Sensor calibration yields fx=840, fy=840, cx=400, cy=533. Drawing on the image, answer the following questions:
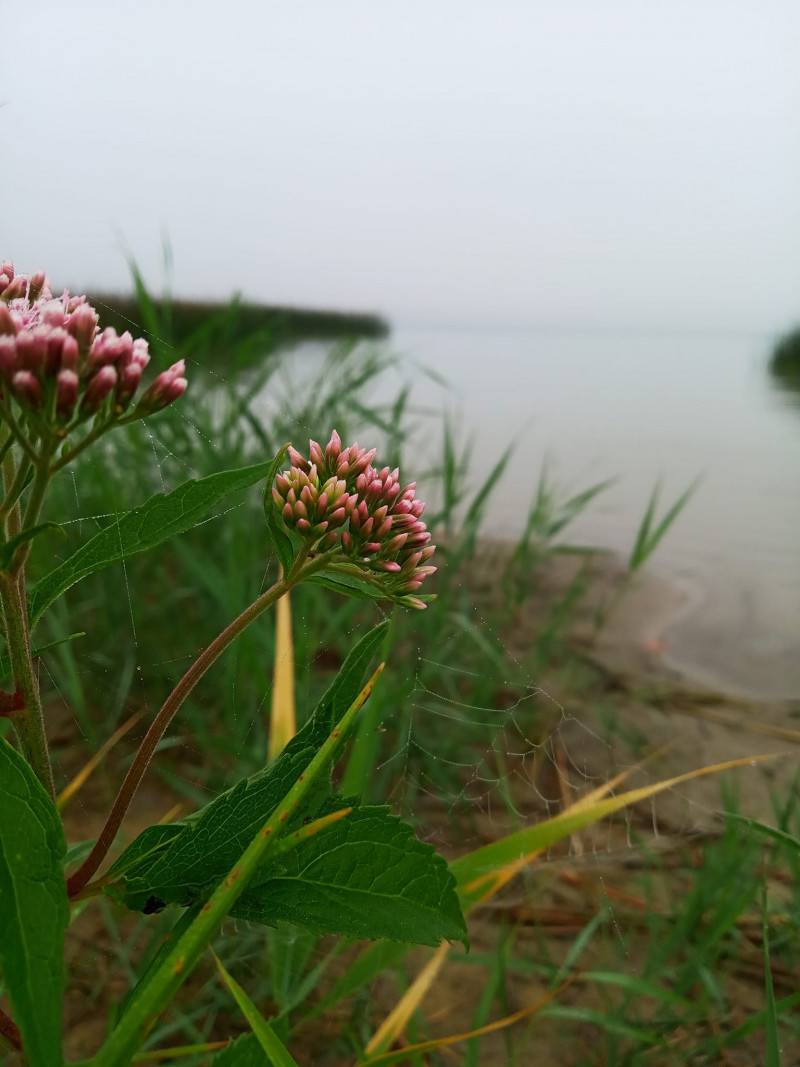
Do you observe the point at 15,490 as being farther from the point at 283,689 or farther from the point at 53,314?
the point at 283,689

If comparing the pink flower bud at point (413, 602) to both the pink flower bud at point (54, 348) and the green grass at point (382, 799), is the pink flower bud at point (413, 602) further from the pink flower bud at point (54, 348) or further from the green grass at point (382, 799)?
the green grass at point (382, 799)

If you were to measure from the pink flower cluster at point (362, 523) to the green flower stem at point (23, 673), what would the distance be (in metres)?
0.11

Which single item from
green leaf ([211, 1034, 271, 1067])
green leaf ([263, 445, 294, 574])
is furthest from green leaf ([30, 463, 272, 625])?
green leaf ([211, 1034, 271, 1067])

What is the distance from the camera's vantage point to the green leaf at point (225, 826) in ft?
1.13

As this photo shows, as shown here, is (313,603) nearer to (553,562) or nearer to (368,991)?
(368,991)

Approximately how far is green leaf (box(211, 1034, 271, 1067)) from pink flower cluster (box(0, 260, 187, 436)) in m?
0.31

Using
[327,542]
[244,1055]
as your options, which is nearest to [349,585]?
[327,542]

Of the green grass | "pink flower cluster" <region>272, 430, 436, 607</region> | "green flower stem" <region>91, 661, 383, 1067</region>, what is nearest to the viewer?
"green flower stem" <region>91, 661, 383, 1067</region>

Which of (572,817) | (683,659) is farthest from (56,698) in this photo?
(683,659)

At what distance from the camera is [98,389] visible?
1.08 feet

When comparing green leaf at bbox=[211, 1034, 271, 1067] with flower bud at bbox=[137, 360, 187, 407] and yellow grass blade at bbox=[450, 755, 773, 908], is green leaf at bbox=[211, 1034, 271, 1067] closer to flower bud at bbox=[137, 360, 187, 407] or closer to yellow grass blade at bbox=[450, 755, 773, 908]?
yellow grass blade at bbox=[450, 755, 773, 908]

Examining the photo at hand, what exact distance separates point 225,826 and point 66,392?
18 cm

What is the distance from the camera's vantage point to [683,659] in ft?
7.43

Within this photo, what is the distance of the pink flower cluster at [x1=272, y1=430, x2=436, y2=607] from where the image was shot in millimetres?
372
